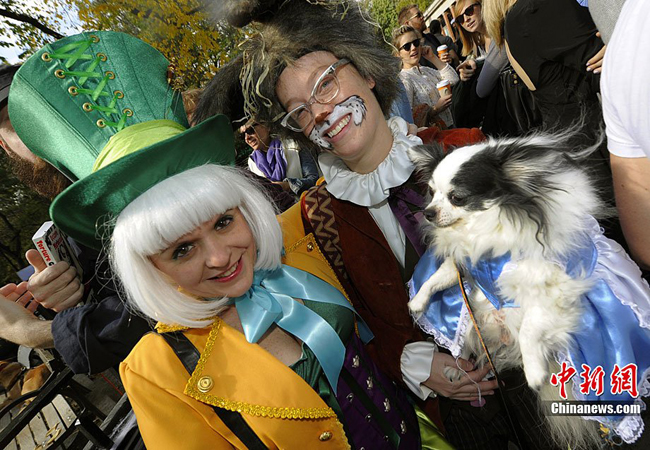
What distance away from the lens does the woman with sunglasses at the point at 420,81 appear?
178 inches

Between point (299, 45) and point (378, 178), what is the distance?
2.44ft

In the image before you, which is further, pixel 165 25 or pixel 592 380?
pixel 165 25

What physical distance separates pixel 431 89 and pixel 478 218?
374 cm

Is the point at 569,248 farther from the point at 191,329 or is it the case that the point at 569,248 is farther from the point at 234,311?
the point at 191,329

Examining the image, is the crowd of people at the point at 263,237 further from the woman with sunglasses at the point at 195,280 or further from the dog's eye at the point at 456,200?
the dog's eye at the point at 456,200

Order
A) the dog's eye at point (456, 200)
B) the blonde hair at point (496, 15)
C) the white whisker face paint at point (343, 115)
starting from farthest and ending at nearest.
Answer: the blonde hair at point (496, 15) < the white whisker face paint at point (343, 115) < the dog's eye at point (456, 200)

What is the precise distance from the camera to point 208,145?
1.41 metres

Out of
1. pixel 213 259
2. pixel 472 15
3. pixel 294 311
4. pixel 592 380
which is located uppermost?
pixel 213 259

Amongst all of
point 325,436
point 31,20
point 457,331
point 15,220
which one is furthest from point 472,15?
point 15,220

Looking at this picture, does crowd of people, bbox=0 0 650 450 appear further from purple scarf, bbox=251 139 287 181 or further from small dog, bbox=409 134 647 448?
purple scarf, bbox=251 139 287 181

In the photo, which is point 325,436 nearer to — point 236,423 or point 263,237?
point 236,423

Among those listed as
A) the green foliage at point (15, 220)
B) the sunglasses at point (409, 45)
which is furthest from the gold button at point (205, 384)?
the green foliage at point (15, 220)

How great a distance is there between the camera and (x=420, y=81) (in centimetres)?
478

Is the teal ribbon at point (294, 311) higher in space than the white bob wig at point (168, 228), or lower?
lower
